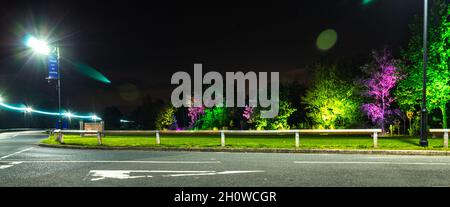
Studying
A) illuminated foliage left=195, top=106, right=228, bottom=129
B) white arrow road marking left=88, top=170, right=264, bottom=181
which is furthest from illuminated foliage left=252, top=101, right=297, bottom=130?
white arrow road marking left=88, top=170, right=264, bottom=181

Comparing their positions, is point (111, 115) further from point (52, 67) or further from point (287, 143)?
point (287, 143)

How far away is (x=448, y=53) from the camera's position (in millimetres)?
24438

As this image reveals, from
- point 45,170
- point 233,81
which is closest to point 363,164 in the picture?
point 45,170

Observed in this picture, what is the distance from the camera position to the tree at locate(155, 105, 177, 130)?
78688 mm

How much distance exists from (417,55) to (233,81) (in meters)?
30.9

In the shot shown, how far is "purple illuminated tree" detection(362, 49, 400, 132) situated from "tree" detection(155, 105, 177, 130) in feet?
166

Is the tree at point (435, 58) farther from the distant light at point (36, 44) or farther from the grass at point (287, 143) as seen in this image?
Result: the distant light at point (36, 44)

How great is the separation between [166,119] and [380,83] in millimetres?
53497

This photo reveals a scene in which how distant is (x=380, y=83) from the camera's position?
32.8 meters

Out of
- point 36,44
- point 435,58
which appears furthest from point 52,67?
point 435,58

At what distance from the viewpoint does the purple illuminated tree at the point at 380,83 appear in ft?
107

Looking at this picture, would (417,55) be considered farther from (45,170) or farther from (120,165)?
(45,170)

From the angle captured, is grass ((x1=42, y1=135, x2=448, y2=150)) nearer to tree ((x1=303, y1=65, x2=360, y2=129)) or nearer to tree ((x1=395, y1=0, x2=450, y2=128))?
tree ((x1=395, y1=0, x2=450, y2=128))

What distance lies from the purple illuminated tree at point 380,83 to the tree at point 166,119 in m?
50.7
